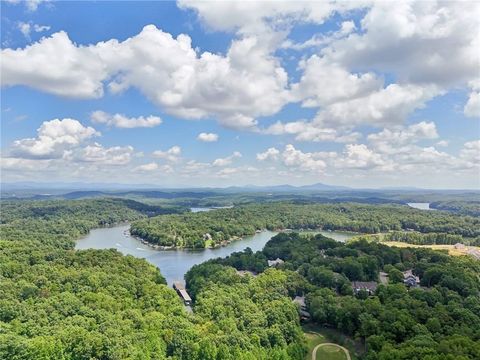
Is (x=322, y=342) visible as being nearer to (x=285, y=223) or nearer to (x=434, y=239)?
(x=434, y=239)

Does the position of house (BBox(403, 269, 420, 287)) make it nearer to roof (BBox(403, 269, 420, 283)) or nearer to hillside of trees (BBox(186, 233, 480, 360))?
roof (BBox(403, 269, 420, 283))

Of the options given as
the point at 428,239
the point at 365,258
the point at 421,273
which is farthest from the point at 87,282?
the point at 428,239

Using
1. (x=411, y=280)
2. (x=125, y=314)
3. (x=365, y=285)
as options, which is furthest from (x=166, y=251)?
(x=125, y=314)

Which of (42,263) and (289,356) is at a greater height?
(42,263)

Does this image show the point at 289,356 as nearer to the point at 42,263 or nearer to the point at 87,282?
the point at 87,282

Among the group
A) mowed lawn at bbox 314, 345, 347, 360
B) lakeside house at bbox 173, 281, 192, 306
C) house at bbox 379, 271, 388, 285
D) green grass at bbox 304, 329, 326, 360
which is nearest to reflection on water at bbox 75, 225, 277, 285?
lakeside house at bbox 173, 281, 192, 306

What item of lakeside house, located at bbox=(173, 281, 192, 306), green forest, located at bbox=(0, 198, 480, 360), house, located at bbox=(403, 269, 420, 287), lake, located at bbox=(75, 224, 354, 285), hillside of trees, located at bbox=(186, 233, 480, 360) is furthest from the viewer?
lake, located at bbox=(75, 224, 354, 285)
